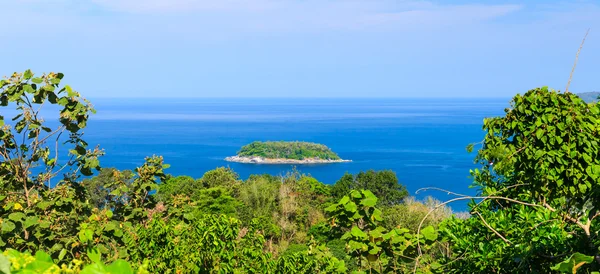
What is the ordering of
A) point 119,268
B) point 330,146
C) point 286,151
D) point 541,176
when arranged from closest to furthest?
point 119,268 → point 541,176 → point 286,151 → point 330,146

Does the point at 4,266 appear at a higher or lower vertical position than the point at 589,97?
lower

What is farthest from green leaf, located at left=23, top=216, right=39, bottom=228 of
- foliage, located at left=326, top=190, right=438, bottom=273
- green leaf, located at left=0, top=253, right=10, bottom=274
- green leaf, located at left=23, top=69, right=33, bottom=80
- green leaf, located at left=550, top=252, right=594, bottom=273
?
green leaf, located at left=550, top=252, right=594, bottom=273

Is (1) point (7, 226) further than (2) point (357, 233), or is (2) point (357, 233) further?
(2) point (357, 233)

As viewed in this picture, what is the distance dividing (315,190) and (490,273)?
94.4 feet

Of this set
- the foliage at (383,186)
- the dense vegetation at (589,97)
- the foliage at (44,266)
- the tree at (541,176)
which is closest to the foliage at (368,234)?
the tree at (541,176)

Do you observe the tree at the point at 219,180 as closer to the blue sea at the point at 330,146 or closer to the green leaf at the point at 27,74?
the blue sea at the point at 330,146

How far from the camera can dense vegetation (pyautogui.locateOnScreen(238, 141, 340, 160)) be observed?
8519 centimetres

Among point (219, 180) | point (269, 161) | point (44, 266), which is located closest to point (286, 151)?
point (269, 161)

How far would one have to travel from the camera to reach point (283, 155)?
283 ft

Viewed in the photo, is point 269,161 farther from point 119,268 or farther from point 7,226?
point 119,268

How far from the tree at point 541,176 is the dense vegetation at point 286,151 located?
81.1m

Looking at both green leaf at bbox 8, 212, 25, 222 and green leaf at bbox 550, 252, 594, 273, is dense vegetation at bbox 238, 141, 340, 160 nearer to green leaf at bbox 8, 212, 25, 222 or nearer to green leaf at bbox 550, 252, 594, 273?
green leaf at bbox 8, 212, 25, 222

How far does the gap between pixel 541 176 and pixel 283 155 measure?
83.3 m

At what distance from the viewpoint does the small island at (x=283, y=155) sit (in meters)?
84.2
